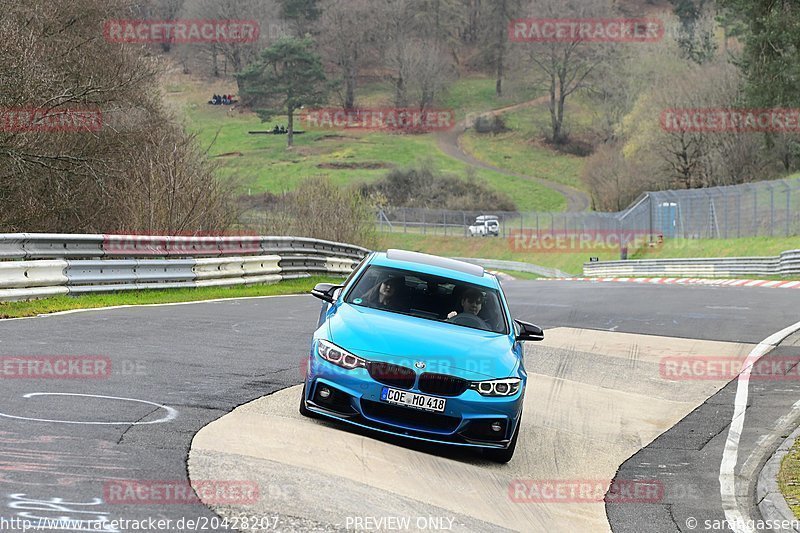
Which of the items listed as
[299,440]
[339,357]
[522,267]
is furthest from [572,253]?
[299,440]

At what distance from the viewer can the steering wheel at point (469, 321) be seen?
10237 mm

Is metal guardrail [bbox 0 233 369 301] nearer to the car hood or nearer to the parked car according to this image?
the car hood

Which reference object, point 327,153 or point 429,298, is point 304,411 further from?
point 327,153

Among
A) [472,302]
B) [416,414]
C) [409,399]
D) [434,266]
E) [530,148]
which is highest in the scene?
[434,266]

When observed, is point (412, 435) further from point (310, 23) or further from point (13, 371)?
point (310, 23)

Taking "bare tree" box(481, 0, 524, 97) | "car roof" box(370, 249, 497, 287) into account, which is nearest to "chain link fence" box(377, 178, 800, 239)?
"car roof" box(370, 249, 497, 287)

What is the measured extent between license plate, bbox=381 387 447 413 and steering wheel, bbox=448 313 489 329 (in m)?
1.51

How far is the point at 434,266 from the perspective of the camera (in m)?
10.9

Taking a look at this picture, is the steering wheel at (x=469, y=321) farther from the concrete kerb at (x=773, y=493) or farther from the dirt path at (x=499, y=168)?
the dirt path at (x=499, y=168)

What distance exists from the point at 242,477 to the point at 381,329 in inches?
102

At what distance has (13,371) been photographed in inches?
412

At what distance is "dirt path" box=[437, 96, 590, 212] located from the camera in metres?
105

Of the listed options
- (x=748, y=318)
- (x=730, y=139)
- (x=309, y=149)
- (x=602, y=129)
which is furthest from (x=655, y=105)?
(x=748, y=318)

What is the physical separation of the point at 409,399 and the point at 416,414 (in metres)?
0.15
